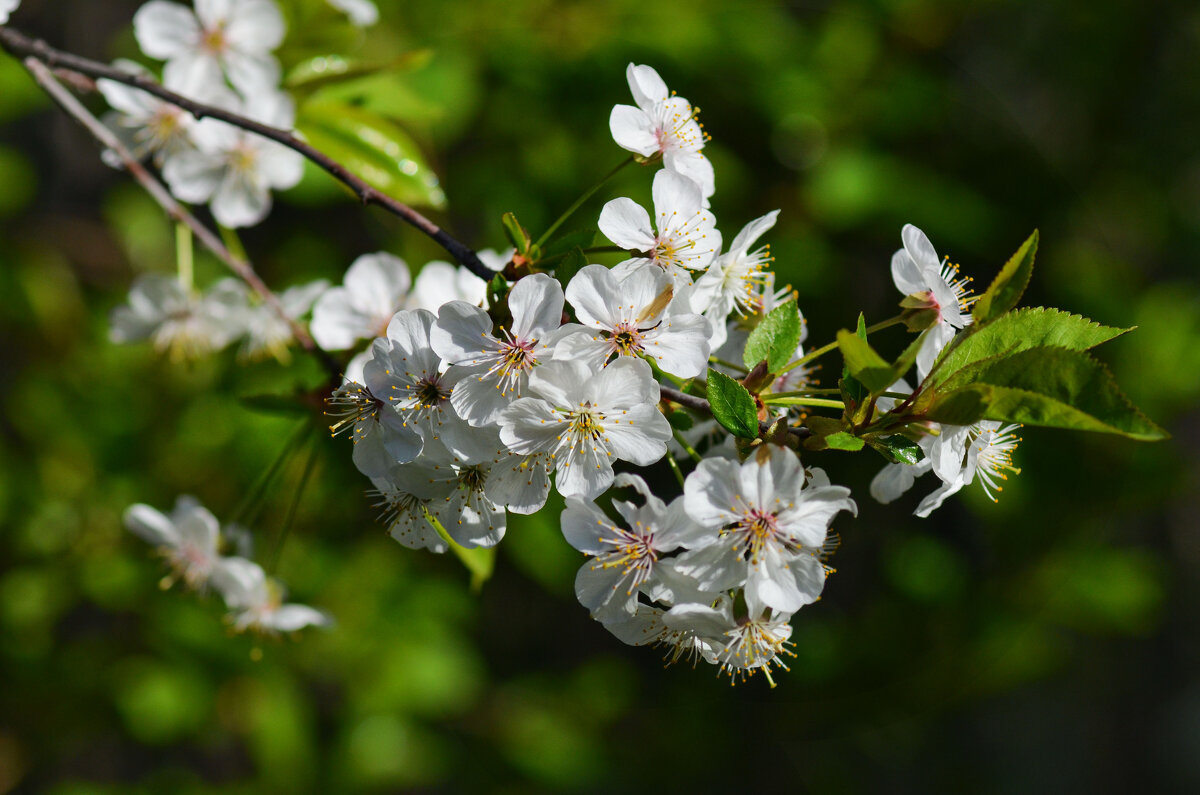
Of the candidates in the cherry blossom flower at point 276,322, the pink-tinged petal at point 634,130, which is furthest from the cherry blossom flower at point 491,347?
the cherry blossom flower at point 276,322

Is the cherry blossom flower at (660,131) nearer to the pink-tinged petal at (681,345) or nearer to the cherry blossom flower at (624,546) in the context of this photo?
the pink-tinged petal at (681,345)

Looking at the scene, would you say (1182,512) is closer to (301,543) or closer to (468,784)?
(468,784)

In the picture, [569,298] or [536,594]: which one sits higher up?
[569,298]

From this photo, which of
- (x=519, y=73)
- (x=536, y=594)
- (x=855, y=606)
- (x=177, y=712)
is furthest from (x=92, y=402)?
(x=855, y=606)

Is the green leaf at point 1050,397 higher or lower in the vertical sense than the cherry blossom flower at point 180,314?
higher

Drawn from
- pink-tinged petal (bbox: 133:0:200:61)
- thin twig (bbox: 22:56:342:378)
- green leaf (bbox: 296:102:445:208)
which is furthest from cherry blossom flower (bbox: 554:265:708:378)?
pink-tinged petal (bbox: 133:0:200:61)

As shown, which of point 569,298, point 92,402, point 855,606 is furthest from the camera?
point 855,606
